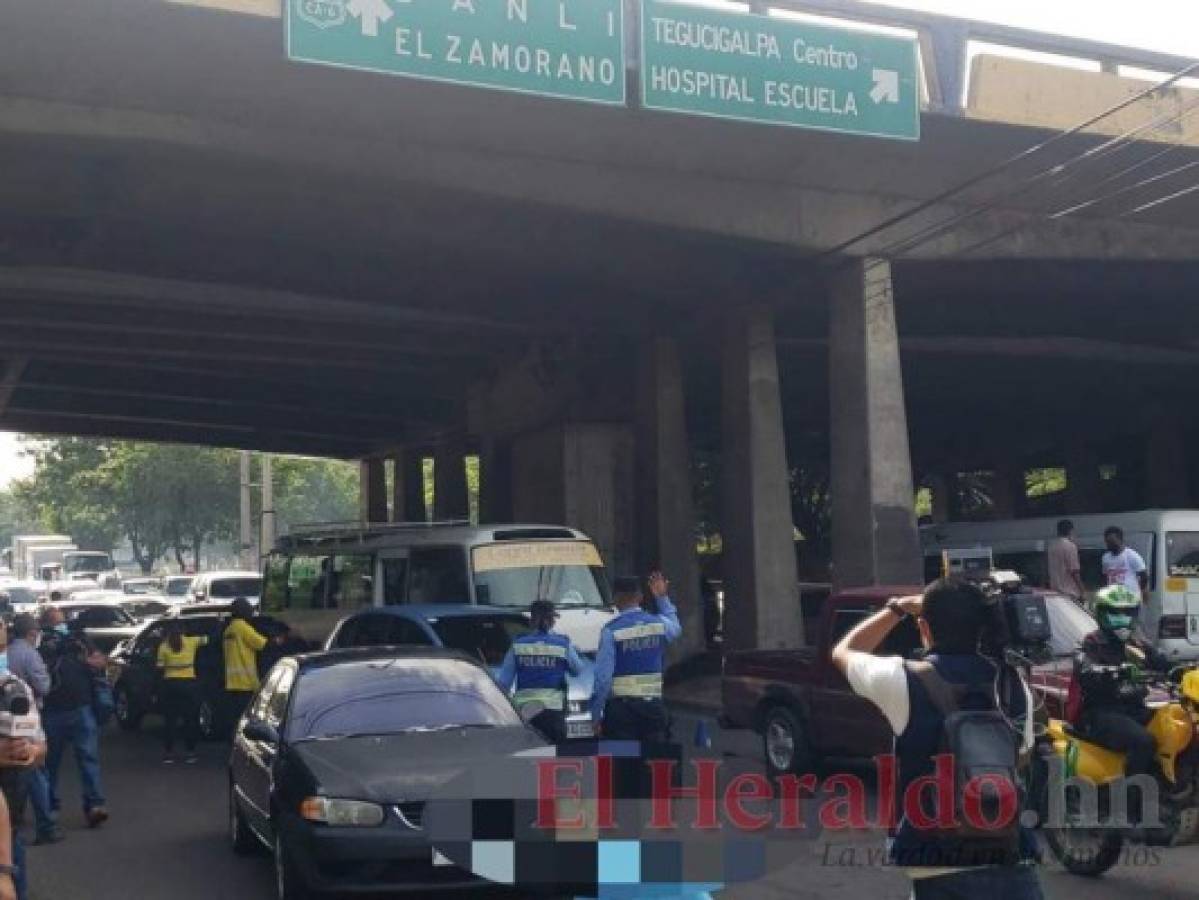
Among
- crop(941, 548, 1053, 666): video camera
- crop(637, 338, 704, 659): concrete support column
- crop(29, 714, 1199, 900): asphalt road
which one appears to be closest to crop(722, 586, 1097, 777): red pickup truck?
crop(29, 714, 1199, 900): asphalt road

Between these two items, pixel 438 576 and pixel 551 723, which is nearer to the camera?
pixel 551 723

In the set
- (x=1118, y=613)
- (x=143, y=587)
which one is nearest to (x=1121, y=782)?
(x=1118, y=613)

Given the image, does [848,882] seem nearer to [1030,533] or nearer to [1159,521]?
[1159,521]

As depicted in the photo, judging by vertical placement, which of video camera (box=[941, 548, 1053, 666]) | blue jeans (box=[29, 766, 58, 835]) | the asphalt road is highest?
video camera (box=[941, 548, 1053, 666])

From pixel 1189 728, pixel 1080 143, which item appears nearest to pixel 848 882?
pixel 1189 728

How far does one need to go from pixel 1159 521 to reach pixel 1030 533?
3.15m

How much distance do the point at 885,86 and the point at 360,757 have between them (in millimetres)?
11496

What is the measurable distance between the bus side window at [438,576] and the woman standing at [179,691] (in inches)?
129

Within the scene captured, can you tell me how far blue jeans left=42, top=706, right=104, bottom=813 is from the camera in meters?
11.7

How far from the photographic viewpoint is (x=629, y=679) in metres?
9.81

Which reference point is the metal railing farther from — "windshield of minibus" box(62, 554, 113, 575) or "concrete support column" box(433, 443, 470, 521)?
"windshield of minibus" box(62, 554, 113, 575)

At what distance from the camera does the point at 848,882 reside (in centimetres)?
899

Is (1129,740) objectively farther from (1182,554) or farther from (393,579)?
(1182,554)

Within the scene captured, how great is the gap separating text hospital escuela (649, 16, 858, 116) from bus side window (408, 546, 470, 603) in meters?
6.32
